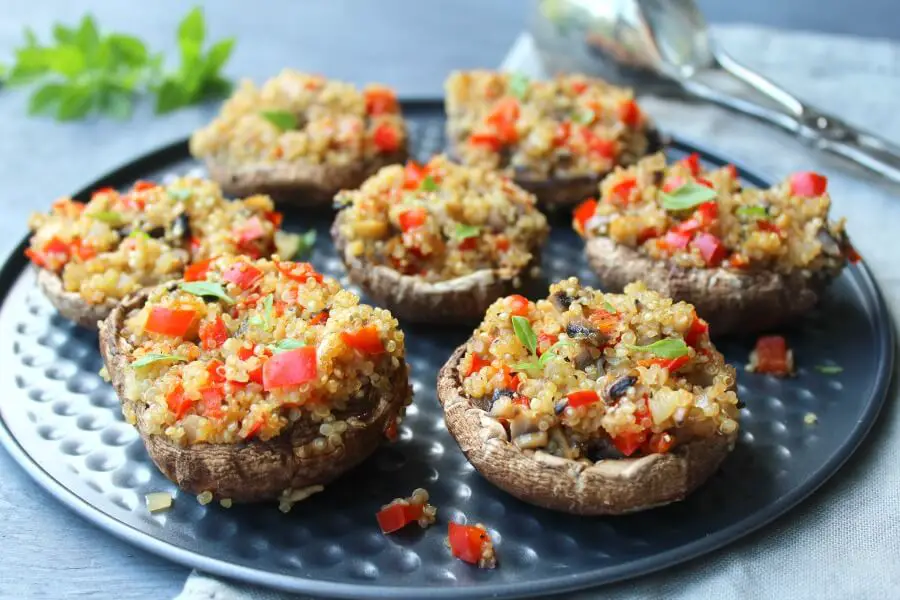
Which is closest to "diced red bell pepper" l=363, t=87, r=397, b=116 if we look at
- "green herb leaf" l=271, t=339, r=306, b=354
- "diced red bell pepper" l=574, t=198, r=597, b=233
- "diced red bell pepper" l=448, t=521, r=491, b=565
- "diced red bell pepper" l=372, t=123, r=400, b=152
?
"diced red bell pepper" l=372, t=123, r=400, b=152

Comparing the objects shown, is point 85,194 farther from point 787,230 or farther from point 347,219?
point 787,230

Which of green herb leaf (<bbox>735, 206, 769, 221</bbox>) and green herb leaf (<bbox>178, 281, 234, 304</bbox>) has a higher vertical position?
green herb leaf (<bbox>735, 206, 769, 221</bbox>)

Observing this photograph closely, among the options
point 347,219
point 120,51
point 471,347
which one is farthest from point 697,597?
point 120,51

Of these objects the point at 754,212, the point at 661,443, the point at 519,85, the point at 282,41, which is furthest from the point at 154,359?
the point at 282,41

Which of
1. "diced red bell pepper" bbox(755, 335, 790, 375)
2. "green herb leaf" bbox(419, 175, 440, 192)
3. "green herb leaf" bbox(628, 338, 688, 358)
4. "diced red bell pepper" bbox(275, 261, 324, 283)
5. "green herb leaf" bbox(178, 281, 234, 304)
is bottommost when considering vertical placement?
"diced red bell pepper" bbox(755, 335, 790, 375)

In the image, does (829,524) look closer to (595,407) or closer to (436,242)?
(595,407)

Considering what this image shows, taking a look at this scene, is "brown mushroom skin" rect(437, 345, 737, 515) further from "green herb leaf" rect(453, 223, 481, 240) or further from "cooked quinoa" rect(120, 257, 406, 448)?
"green herb leaf" rect(453, 223, 481, 240)
